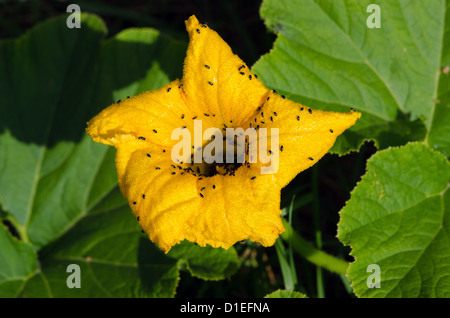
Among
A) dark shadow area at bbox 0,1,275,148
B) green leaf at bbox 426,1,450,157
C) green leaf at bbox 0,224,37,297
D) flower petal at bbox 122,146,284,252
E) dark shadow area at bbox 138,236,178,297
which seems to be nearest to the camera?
flower petal at bbox 122,146,284,252

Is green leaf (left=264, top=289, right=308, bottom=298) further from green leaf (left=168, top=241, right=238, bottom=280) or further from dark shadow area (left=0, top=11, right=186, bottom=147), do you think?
dark shadow area (left=0, top=11, right=186, bottom=147)

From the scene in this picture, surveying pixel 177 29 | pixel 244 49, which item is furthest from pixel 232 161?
pixel 177 29

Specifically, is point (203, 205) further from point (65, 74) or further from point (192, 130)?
point (65, 74)

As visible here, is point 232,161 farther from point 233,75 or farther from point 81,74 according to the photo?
point 81,74

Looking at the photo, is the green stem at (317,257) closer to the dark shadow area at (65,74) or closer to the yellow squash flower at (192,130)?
the yellow squash flower at (192,130)

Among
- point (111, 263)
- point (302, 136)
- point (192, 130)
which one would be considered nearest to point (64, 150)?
point (111, 263)

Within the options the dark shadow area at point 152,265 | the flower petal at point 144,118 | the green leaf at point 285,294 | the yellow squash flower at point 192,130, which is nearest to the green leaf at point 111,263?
the dark shadow area at point 152,265

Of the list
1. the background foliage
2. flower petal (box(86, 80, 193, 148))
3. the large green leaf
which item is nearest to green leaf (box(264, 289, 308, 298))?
the background foliage
